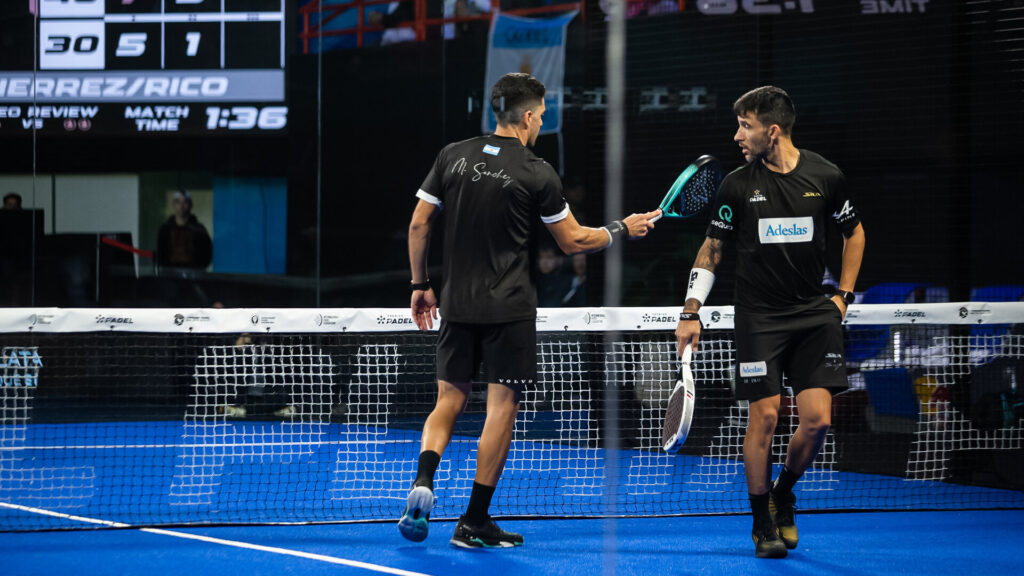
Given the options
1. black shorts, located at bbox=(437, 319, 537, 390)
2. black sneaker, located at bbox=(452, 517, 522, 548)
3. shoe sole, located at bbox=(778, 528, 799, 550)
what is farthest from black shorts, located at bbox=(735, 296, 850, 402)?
black sneaker, located at bbox=(452, 517, 522, 548)

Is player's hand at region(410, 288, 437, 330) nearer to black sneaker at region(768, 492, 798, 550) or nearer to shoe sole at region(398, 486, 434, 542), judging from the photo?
shoe sole at region(398, 486, 434, 542)

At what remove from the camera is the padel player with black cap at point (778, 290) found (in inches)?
188

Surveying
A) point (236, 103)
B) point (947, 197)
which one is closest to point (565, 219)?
point (947, 197)

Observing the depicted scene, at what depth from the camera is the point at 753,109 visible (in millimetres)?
4836

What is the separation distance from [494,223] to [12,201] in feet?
23.7

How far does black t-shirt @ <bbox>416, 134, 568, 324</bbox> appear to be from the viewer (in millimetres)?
4773

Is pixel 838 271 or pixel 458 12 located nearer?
pixel 838 271

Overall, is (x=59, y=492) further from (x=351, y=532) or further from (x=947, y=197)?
(x=947, y=197)

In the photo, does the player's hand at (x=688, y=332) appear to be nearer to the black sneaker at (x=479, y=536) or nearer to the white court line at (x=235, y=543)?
the black sneaker at (x=479, y=536)

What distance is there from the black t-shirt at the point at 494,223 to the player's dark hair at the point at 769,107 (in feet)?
2.98

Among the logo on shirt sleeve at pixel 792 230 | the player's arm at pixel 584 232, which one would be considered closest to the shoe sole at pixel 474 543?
the player's arm at pixel 584 232

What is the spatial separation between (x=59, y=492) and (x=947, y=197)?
5.77 m

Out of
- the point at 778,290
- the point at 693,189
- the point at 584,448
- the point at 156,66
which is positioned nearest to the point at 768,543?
the point at 778,290

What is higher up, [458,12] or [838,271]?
[458,12]
